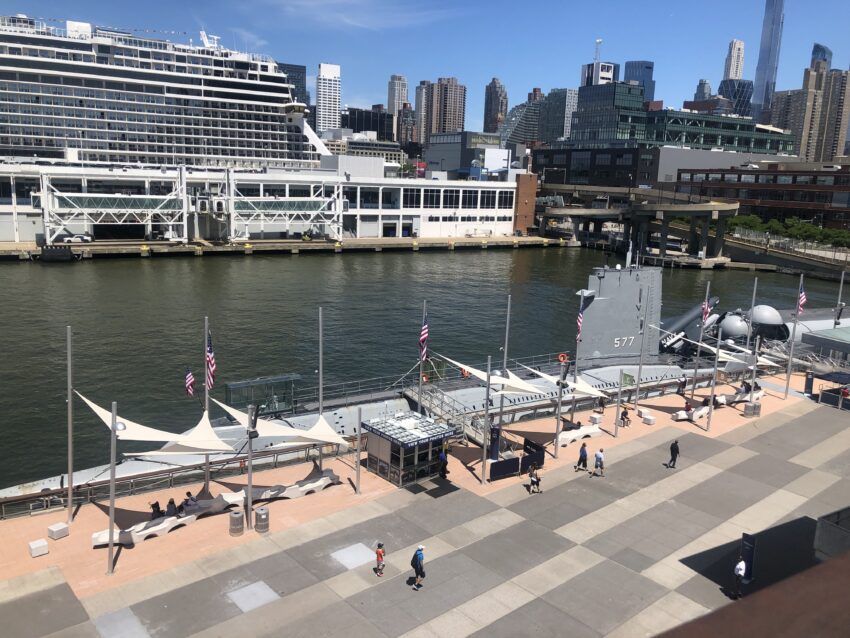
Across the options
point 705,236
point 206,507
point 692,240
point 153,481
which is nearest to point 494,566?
point 206,507

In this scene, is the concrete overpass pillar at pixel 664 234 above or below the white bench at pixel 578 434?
above

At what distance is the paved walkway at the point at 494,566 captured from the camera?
15375 millimetres

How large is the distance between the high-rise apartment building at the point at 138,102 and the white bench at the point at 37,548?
4310 inches

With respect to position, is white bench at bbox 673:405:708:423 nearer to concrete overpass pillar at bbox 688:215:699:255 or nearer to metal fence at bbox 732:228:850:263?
metal fence at bbox 732:228:850:263

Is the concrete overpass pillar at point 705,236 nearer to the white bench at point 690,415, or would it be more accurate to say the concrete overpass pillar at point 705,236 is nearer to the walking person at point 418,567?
the white bench at point 690,415

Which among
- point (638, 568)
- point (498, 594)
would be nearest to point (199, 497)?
point (498, 594)

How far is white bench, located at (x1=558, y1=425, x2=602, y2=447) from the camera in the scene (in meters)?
26.9

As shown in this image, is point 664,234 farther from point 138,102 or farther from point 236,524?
point 236,524

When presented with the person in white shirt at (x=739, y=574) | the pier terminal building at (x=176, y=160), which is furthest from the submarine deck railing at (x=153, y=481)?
the pier terminal building at (x=176, y=160)

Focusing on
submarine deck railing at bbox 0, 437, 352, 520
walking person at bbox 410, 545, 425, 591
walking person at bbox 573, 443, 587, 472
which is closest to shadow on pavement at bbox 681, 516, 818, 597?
walking person at bbox 573, 443, 587, 472

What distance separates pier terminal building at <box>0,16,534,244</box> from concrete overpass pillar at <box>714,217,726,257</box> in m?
33.9

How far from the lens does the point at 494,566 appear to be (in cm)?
1792

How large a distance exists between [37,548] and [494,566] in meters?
11.4

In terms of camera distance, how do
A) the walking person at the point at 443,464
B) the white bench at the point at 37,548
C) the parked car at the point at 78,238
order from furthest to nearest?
1. the parked car at the point at 78,238
2. the walking person at the point at 443,464
3. the white bench at the point at 37,548
